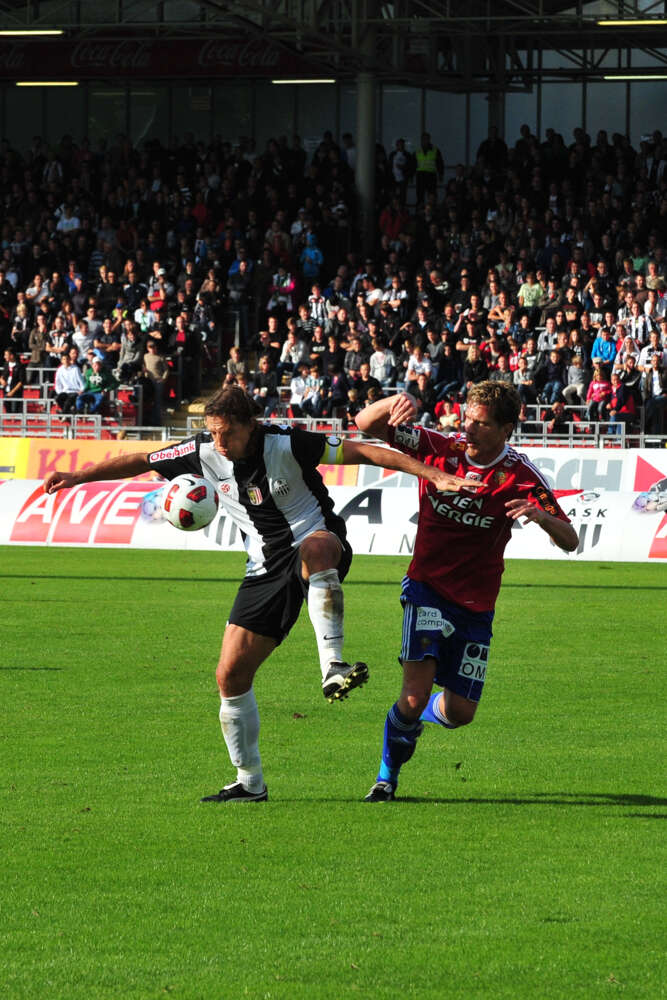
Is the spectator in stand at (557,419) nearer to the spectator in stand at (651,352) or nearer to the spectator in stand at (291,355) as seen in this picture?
the spectator in stand at (651,352)

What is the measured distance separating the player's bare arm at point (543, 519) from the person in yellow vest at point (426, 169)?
97.9ft

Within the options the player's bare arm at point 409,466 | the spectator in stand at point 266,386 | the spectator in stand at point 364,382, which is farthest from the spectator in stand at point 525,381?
the player's bare arm at point 409,466

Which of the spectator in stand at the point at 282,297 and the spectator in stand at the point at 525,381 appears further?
the spectator in stand at the point at 282,297

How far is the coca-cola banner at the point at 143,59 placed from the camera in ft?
127

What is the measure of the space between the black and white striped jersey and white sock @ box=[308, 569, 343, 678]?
0.21 m

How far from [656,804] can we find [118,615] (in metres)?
8.49

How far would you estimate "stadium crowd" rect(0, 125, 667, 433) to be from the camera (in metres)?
26.9

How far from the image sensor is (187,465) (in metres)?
7.52

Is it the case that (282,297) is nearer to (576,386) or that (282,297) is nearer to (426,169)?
(426,169)

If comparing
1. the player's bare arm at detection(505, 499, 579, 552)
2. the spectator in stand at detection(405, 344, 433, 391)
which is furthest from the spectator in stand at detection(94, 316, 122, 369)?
the player's bare arm at detection(505, 499, 579, 552)

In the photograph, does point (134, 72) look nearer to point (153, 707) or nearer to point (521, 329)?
point (521, 329)

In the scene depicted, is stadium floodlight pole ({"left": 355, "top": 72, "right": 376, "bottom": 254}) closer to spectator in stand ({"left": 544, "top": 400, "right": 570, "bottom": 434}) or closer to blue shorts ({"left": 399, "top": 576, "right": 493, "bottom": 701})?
spectator in stand ({"left": 544, "top": 400, "right": 570, "bottom": 434})

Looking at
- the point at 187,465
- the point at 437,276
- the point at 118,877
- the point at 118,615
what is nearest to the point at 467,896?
the point at 118,877

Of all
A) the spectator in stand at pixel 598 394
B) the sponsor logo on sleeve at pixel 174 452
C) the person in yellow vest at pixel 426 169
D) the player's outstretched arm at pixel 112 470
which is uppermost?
the person in yellow vest at pixel 426 169
